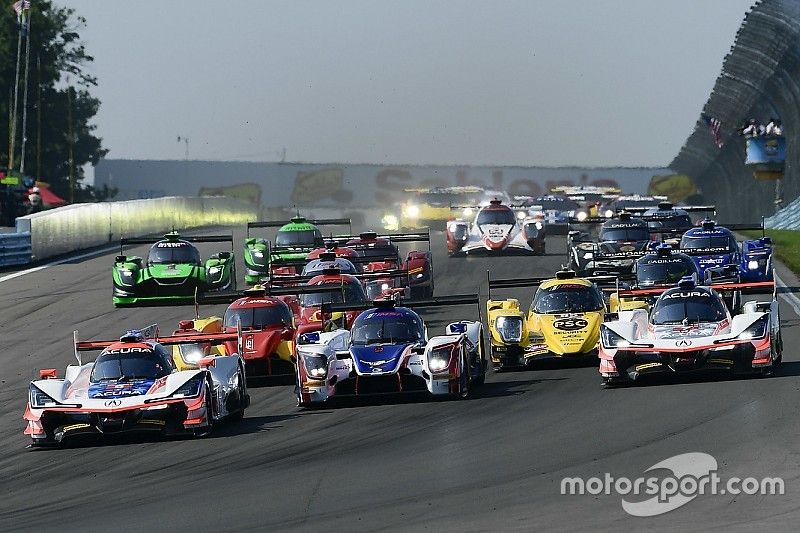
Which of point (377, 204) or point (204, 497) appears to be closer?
point (204, 497)

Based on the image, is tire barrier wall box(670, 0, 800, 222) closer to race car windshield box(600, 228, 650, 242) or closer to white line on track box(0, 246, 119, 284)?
race car windshield box(600, 228, 650, 242)

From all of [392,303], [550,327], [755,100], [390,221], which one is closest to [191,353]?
[392,303]

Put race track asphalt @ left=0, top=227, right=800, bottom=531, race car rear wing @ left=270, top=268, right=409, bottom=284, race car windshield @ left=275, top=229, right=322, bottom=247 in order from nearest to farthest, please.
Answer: race track asphalt @ left=0, top=227, right=800, bottom=531, race car rear wing @ left=270, top=268, right=409, bottom=284, race car windshield @ left=275, top=229, right=322, bottom=247

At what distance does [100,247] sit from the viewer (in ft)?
171

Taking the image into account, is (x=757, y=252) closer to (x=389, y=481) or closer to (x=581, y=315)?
(x=581, y=315)

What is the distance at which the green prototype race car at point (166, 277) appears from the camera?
117ft

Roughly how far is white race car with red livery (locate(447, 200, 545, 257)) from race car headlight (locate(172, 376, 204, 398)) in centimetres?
2607

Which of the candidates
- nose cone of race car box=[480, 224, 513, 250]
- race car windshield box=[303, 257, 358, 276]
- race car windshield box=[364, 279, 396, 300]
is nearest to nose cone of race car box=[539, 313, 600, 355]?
race car windshield box=[303, 257, 358, 276]

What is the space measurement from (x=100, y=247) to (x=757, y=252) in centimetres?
2563

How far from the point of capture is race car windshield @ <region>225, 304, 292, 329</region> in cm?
2491

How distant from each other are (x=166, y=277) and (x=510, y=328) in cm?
1318

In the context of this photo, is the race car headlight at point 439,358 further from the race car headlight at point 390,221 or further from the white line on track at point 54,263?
the race car headlight at point 390,221

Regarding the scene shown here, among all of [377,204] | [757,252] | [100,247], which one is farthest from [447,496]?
[377,204]

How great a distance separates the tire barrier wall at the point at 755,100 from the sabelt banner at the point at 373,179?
35.8 ft
